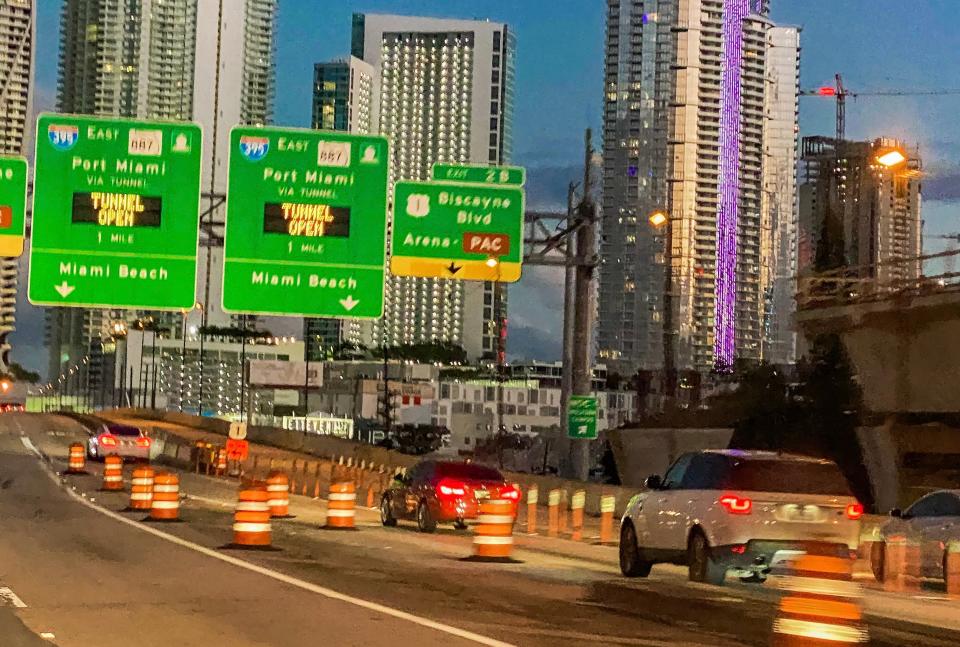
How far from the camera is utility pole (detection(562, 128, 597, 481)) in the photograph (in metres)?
38.2

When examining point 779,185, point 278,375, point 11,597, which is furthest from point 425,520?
point 779,185

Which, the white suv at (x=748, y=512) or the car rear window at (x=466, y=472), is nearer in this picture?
the white suv at (x=748, y=512)

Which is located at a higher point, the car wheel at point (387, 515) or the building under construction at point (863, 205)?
the building under construction at point (863, 205)

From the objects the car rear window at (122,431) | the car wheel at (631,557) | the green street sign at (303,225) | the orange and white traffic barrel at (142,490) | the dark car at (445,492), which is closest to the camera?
the car wheel at (631,557)

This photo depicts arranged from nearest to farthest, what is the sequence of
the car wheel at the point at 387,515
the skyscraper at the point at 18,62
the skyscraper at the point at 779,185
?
the car wheel at the point at 387,515 < the skyscraper at the point at 18,62 < the skyscraper at the point at 779,185

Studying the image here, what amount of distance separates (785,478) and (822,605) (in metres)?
9.76

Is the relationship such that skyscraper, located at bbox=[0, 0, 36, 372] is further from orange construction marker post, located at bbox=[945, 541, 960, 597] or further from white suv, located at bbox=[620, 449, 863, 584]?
orange construction marker post, located at bbox=[945, 541, 960, 597]

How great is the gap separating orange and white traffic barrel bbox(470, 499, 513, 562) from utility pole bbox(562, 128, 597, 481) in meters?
17.4

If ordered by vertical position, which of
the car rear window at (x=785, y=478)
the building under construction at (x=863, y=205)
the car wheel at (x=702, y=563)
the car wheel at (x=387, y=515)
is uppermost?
the building under construction at (x=863, y=205)

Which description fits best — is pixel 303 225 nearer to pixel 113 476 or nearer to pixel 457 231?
pixel 457 231

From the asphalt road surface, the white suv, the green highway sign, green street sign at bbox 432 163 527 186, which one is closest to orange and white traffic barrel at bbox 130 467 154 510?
the asphalt road surface

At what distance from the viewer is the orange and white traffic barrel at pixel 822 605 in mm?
8125

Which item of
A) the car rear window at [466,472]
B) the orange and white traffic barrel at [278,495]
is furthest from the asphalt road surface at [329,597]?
the orange and white traffic barrel at [278,495]

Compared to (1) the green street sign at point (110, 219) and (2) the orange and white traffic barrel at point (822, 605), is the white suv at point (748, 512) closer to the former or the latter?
(2) the orange and white traffic barrel at point (822, 605)
